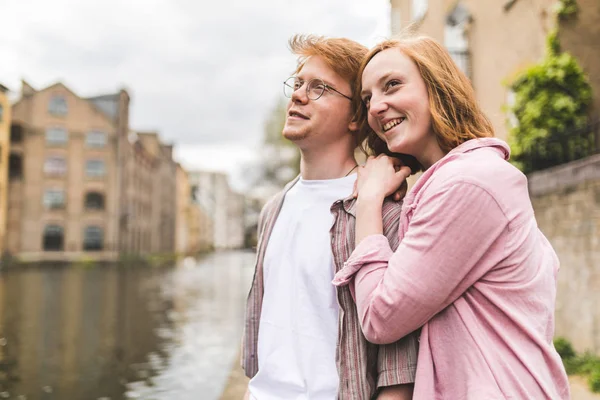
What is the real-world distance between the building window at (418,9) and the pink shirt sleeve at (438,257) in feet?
54.0

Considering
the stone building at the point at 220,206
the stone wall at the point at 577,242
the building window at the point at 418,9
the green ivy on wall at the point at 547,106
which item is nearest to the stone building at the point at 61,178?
the building window at the point at 418,9

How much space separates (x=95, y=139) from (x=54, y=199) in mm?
6236

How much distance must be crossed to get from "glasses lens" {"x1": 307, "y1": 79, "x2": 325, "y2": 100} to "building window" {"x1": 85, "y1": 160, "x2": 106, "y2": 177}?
50966 millimetres

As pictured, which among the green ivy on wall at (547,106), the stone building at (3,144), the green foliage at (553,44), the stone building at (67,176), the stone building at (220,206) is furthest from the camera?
the stone building at (220,206)

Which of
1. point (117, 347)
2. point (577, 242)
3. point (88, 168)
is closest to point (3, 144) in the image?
point (88, 168)

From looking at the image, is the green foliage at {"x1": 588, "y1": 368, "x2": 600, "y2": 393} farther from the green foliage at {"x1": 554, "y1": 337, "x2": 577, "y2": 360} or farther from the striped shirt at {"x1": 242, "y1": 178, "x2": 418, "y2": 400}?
the striped shirt at {"x1": 242, "y1": 178, "x2": 418, "y2": 400}

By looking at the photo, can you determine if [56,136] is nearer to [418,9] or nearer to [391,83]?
[418,9]

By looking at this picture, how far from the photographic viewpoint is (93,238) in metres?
48.8

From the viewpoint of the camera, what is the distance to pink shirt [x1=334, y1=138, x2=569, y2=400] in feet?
4.64

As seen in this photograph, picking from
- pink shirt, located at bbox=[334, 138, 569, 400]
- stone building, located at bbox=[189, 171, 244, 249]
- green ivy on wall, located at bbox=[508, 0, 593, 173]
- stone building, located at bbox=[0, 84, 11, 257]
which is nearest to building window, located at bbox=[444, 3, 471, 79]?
green ivy on wall, located at bbox=[508, 0, 593, 173]

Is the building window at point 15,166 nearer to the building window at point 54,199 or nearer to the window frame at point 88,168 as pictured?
the building window at point 54,199

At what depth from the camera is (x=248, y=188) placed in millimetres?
34344

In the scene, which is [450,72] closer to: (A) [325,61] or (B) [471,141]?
(B) [471,141]

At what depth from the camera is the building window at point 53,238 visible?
4809 centimetres
